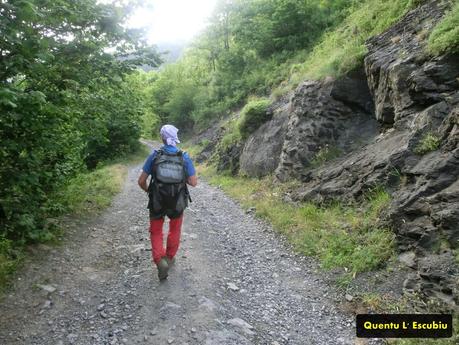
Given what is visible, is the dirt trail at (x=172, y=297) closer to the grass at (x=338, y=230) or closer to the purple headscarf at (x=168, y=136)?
the grass at (x=338, y=230)

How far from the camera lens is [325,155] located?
11.9 metres

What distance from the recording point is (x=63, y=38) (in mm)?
7719

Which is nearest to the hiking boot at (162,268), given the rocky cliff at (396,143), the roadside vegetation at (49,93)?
the roadside vegetation at (49,93)

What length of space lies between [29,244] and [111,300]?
106 inches

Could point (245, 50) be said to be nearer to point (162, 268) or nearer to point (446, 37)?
Answer: point (446, 37)

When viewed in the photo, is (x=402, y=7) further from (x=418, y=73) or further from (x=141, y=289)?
(x=141, y=289)

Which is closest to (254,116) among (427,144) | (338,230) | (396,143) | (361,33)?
(361,33)

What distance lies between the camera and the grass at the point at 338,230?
6.95 meters

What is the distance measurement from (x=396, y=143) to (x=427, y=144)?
148 centimetres

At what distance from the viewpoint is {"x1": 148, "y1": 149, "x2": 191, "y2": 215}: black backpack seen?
6102mm

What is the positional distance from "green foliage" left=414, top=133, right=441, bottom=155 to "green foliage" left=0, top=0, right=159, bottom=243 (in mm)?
5745

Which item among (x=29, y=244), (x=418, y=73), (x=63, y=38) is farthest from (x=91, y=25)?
(x=418, y=73)

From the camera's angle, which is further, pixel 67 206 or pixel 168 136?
pixel 67 206

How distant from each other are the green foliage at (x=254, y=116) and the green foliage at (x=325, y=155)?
518 cm
